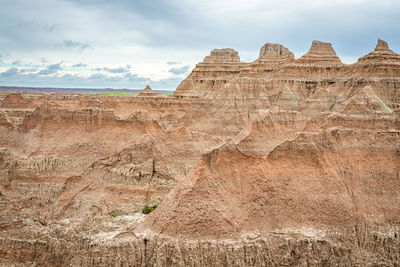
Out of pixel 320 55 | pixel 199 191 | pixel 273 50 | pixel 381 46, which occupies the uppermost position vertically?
pixel 273 50

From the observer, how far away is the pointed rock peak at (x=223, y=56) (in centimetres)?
9156

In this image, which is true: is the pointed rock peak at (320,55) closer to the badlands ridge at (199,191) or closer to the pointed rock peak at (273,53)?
the pointed rock peak at (273,53)

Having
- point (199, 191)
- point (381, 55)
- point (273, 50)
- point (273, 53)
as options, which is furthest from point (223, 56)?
point (199, 191)

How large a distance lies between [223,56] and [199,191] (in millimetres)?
77799

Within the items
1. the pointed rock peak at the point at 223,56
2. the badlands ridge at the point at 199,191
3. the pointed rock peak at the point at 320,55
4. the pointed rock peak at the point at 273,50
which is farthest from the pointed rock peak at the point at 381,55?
the pointed rock peak at the point at 223,56

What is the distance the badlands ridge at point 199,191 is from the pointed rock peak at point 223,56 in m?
56.5

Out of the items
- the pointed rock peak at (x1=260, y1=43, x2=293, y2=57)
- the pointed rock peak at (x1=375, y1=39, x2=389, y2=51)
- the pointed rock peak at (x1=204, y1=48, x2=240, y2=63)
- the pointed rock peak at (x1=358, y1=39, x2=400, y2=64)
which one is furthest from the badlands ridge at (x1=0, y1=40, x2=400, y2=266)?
the pointed rock peak at (x1=204, y1=48, x2=240, y2=63)

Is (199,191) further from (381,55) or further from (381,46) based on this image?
(381,46)

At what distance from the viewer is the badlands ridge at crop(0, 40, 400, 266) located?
57.0ft

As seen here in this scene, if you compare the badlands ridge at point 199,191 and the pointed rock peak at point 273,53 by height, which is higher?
the pointed rock peak at point 273,53

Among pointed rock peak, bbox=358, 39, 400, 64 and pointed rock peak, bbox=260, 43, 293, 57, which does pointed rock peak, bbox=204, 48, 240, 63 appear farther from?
pointed rock peak, bbox=358, 39, 400, 64

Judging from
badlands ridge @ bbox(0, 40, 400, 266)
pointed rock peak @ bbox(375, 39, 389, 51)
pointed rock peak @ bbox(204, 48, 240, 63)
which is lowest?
badlands ridge @ bbox(0, 40, 400, 266)

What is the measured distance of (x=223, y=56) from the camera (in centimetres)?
9225

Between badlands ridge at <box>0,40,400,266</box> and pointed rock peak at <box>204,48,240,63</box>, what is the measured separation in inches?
2226
